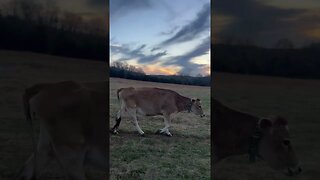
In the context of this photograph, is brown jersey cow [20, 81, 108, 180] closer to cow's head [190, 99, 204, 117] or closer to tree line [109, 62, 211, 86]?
tree line [109, 62, 211, 86]

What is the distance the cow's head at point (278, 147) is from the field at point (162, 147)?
773mm

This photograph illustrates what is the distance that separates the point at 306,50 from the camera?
4.43m

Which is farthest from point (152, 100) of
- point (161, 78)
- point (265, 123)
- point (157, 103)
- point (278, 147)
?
point (278, 147)

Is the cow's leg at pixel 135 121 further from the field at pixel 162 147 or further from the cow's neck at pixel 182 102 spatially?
the cow's neck at pixel 182 102

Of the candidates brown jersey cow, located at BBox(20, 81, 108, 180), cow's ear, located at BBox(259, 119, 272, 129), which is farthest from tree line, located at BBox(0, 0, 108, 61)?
cow's ear, located at BBox(259, 119, 272, 129)

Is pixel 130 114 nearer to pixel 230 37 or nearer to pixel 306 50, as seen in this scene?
pixel 230 37

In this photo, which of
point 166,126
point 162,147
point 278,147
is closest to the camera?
point 278,147

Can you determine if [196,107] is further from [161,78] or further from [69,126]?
[69,126]

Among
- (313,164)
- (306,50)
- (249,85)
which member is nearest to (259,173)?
(313,164)

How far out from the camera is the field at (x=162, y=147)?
499 cm

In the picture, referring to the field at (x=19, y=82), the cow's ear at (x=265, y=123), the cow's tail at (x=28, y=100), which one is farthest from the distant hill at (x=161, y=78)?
the cow's tail at (x=28, y=100)

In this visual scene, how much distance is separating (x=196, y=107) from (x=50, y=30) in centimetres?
196

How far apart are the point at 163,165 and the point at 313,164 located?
66.1 inches

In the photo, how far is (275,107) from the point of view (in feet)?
14.5
